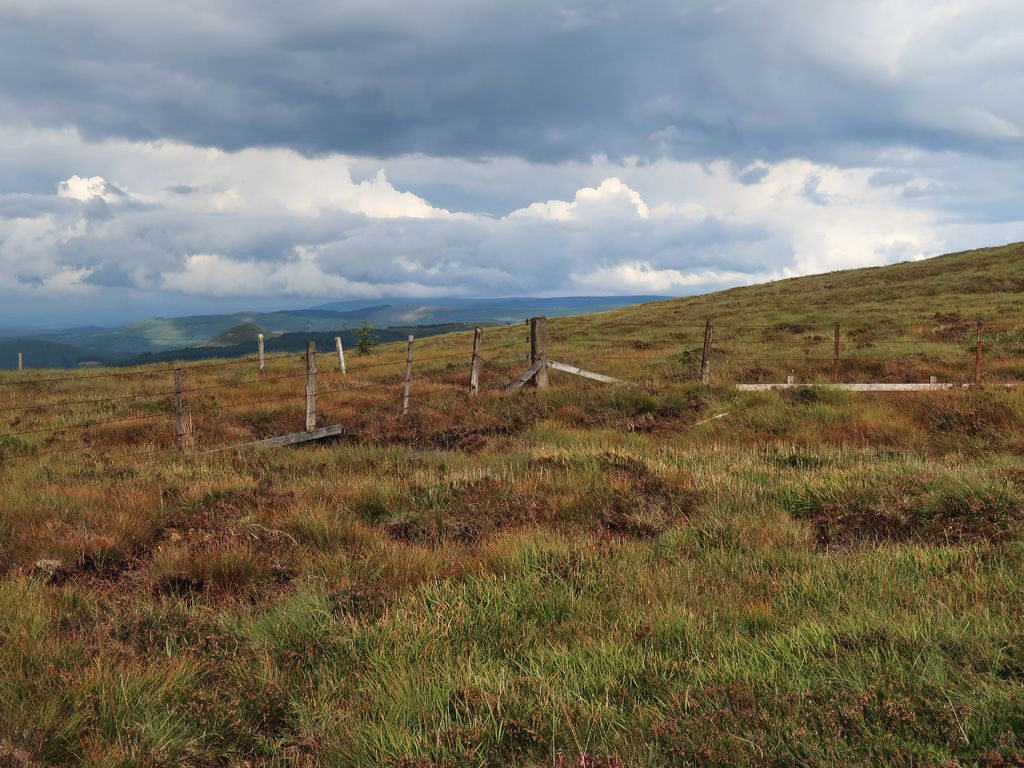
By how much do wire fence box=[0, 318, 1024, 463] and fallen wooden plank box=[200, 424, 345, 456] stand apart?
1.69ft

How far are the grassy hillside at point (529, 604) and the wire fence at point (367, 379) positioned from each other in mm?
2613

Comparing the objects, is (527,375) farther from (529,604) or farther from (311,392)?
(529,604)

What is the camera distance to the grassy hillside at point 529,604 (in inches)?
102

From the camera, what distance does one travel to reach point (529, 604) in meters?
3.77

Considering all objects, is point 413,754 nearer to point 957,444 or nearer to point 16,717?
point 16,717

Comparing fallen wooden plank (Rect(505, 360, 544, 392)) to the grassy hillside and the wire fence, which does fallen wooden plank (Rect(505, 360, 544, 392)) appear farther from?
the grassy hillside

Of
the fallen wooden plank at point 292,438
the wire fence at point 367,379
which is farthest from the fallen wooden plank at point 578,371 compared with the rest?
→ the fallen wooden plank at point 292,438

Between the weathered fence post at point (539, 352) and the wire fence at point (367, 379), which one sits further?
the weathered fence post at point (539, 352)

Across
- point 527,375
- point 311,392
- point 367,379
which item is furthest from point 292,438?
point 367,379

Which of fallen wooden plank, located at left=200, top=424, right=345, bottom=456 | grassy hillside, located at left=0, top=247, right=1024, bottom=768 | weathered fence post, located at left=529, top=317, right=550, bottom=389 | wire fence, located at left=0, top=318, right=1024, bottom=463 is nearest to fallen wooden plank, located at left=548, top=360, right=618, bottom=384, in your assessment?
weathered fence post, located at left=529, top=317, right=550, bottom=389

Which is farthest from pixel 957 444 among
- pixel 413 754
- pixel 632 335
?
pixel 632 335

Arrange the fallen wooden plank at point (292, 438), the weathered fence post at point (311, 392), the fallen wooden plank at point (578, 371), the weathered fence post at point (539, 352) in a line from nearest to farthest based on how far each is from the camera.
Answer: the fallen wooden plank at point (292, 438) → the weathered fence post at point (311, 392) → the weathered fence post at point (539, 352) → the fallen wooden plank at point (578, 371)

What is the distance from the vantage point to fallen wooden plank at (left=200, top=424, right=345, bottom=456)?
10047 millimetres

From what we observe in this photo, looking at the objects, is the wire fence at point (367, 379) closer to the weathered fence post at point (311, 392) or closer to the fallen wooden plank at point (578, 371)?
the weathered fence post at point (311, 392)
